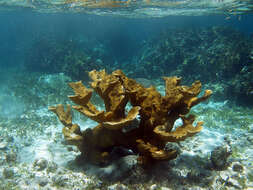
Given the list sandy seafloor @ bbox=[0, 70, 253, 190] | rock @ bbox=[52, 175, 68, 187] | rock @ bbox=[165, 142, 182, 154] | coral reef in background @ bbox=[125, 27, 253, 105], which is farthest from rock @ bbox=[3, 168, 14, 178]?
coral reef in background @ bbox=[125, 27, 253, 105]

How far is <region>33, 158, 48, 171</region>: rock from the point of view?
16.5 ft

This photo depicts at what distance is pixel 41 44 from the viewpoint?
25.4 metres

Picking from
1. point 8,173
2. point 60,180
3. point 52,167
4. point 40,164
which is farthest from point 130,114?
point 8,173

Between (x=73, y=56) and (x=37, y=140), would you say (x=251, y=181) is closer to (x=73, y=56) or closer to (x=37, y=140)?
(x=37, y=140)

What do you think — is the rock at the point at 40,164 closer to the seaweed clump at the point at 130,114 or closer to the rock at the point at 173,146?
the seaweed clump at the point at 130,114

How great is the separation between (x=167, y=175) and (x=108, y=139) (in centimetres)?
169

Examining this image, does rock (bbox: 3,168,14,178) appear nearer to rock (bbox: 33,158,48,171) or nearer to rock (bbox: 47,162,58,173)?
rock (bbox: 33,158,48,171)

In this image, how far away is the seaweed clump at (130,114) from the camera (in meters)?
4.27

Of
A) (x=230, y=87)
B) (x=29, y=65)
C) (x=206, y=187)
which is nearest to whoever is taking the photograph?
(x=206, y=187)

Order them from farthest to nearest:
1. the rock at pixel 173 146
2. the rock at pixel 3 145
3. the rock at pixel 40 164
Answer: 1. the rock at pixel 3 145
2. the rock at pixel 173 146
3. the rock at pixel 40 164

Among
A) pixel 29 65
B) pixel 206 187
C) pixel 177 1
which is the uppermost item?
pixel 177 1

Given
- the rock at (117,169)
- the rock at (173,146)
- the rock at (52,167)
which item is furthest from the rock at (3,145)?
the rock at (173,146)

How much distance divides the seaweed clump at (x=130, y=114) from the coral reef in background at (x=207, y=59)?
370 inches

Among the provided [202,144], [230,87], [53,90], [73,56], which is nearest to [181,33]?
[230,87]
